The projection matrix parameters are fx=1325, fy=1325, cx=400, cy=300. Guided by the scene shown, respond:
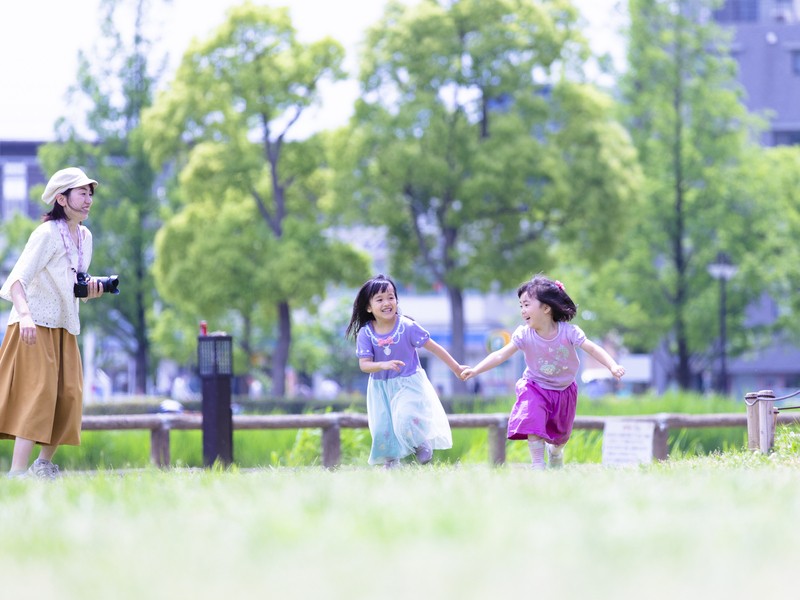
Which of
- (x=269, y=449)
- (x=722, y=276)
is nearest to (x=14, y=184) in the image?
(x=722, y=276)

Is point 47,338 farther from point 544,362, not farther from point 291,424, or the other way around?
point 291,424

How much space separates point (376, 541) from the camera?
3.83 m

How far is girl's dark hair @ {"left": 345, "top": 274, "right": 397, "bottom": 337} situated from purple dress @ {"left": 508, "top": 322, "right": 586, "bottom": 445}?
0.96 metres

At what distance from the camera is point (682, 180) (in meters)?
32.5

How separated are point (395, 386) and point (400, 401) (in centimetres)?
13

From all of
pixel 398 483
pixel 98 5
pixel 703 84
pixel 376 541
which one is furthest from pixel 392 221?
pixel 376 541

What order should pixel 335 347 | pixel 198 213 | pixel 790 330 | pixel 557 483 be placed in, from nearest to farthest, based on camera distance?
pixel 557 483
pixel 198 213
pixel 790 330
pixel 335 347

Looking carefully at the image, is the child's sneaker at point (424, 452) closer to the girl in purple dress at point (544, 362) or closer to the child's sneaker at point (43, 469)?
the girl in purple dress at point (544, 362)

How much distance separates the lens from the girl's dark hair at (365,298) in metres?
8.73

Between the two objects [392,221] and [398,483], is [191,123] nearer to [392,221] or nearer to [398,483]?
[392,221]

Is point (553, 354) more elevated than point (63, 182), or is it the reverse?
point (63, 182)

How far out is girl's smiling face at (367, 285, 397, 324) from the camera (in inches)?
342

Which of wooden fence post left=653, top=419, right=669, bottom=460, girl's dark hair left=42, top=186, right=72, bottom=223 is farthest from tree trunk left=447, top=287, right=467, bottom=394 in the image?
girl's dark hair left=42, top=186, right=72, bottom=223

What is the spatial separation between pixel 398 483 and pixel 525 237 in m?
24.5
